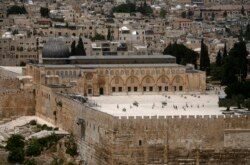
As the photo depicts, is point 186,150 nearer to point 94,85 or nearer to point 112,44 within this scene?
point 94,85

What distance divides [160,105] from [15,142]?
6268 millimetres

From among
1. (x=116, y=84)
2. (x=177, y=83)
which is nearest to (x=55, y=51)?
(x=116, y=84)

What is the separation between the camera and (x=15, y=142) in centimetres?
4312

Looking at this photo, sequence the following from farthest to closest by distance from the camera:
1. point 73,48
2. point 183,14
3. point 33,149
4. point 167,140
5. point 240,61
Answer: point 183,14 → point 73,48 → point 240,61 → point 33,149 → point 167,140

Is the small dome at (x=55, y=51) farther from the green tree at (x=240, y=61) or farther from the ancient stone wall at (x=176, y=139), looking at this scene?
the ancient stone wall at (x=176, y=139)

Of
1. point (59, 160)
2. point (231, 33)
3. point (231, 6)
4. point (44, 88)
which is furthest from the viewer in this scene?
point (231, 6)

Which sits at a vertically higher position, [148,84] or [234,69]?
[148,84]

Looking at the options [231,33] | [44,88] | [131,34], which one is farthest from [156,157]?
[231,33]

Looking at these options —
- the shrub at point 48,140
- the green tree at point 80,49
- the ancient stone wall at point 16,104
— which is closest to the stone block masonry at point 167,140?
the shrub at point 48,140

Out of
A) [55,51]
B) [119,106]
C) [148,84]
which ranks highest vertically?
[55,51]

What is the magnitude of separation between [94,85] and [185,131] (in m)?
15.2

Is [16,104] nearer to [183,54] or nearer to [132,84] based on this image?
[132,84]

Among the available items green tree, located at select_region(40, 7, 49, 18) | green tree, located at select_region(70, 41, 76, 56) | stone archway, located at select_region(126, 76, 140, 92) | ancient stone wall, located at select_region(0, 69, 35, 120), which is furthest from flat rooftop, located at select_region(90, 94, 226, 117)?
green tree, located at select_region(40, 7, 49, 18)

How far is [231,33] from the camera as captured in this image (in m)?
118
